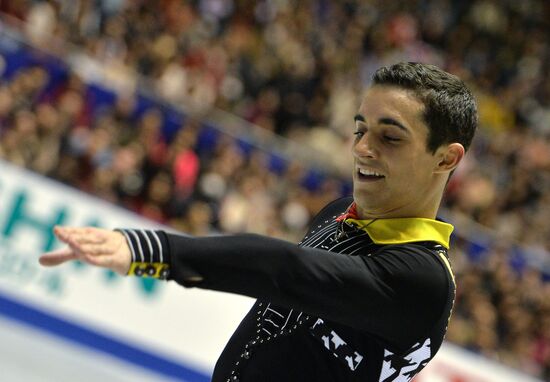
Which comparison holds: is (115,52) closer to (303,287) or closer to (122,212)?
(122,212)

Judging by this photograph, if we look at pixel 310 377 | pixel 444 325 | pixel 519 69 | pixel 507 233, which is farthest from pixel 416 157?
pixel 519 69

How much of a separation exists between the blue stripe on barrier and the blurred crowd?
46.2 inches

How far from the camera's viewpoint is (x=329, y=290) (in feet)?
7.00

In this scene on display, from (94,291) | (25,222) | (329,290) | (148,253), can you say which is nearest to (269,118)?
(94,291)

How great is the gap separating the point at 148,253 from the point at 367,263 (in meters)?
0.57

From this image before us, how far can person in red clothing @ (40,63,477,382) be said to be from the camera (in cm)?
206

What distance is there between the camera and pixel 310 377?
2439 millimetres

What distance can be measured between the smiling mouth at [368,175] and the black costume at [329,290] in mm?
126

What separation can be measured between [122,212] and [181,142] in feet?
4.17

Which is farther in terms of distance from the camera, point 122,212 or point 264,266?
point 122,212

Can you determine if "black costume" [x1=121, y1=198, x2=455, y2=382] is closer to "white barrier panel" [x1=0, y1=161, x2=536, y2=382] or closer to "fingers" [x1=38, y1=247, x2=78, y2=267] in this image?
"fingers" [x1=38, y1=247, x2=78, y2=267]

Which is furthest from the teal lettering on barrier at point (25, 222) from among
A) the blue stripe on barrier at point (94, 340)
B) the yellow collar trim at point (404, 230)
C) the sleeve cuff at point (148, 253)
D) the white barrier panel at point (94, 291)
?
the sleeve cuff at point (148, 253)

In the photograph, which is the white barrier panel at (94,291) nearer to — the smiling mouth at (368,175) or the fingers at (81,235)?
the smiling mouth at (368,175)

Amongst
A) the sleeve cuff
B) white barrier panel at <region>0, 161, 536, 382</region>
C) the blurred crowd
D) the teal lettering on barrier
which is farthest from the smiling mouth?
the blurred crowd
